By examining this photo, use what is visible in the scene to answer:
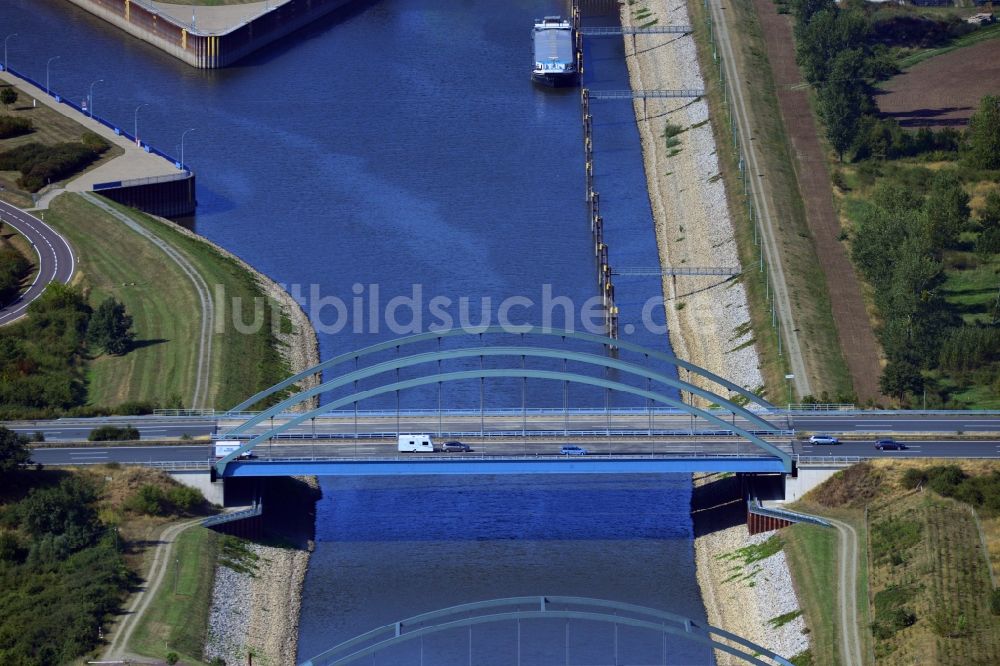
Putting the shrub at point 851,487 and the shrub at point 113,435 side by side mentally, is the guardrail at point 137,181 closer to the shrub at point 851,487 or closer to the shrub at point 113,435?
the shrub at point 113,435

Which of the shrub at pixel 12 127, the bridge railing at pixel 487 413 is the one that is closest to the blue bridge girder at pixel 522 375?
the bridge railing at pixel 487 413

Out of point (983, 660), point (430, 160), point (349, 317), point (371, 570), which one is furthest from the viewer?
point (430, 160)

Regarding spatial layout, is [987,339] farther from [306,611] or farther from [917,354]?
[306,611]

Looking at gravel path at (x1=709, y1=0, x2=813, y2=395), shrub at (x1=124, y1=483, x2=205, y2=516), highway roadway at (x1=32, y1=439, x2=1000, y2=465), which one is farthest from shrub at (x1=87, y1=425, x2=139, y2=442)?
gravel path at (x1=709, y1=0, x2=813, y2=395)

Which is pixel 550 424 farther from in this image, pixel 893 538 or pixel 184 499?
pixel 893 538

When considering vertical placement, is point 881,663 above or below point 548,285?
below

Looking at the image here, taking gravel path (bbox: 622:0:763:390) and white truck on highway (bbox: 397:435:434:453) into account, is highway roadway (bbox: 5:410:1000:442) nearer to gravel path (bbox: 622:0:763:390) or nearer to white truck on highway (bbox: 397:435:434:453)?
white truck on highway (bbox: 397:435:434:453)

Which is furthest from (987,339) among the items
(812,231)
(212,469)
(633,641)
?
(212,469)
